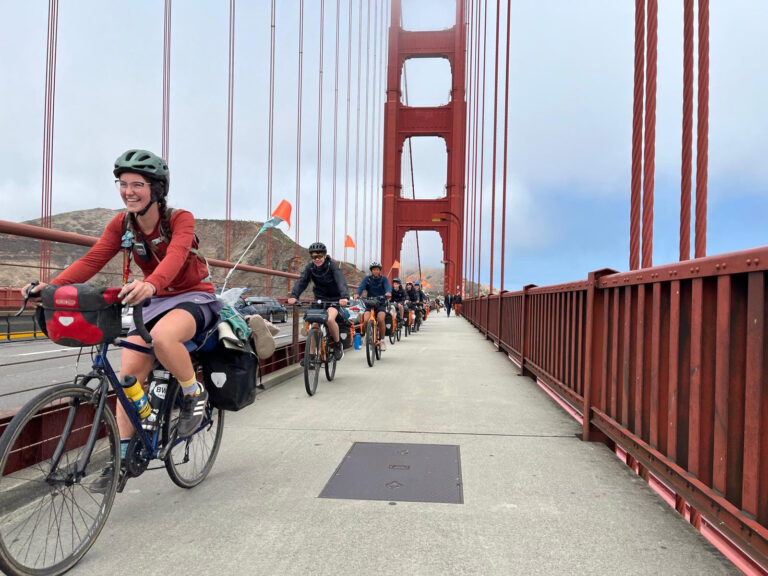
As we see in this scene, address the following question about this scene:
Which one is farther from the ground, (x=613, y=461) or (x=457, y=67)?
(x=457, y=67)

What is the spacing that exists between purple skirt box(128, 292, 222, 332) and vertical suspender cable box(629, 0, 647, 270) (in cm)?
466

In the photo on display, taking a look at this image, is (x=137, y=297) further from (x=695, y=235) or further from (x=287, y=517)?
(x=695, y=235)

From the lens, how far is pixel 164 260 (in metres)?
2.30

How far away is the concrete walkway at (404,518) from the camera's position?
6.86ft

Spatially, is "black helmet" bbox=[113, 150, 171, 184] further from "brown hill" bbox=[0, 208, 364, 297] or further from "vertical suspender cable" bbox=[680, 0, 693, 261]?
"vertical suspender cable" bbox=[680, 0, 693, 261]

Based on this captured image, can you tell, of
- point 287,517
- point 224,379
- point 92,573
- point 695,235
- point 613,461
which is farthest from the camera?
point 695,235

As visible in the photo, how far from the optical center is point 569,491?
286cm

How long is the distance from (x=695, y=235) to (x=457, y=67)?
45.2 metres

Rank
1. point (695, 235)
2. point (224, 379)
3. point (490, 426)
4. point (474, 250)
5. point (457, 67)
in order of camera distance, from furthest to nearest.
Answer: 1. point (457, 67)
2. point (474, 250)
3. point (695, 235)
4. point (490, 426)
5. point (224, 379)

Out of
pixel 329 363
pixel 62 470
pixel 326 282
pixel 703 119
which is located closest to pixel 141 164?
pixel 62 470

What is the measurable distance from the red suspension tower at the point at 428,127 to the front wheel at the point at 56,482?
41.1m

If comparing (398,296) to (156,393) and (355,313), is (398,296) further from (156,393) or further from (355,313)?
(156,393)

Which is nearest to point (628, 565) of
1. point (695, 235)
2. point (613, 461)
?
A: point (613, 461)

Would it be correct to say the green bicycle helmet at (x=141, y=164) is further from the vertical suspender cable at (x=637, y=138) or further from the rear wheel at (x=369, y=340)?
the rear wheel at (x=369, y=340)
